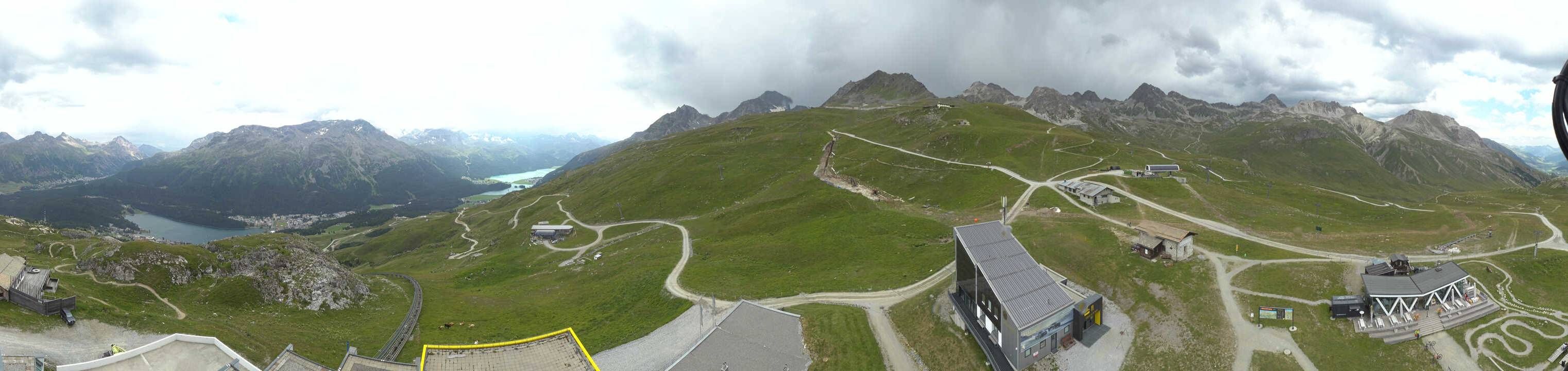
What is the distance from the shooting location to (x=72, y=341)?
37688 mm

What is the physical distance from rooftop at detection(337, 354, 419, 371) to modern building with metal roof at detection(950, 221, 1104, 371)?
40940 millimetres

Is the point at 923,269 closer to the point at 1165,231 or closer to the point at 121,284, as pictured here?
the point at 1165,231

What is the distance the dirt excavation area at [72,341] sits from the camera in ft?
114

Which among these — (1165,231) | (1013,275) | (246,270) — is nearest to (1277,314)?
(1165,231)

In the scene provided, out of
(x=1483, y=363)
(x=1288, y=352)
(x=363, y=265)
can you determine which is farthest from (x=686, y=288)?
(x=363, y=265)

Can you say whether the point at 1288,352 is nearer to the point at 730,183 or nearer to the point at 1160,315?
the point at 1160,315

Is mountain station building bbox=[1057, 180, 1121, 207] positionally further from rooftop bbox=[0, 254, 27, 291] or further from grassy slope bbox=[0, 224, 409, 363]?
rooftop bbox=[0, 254, 27, 291]

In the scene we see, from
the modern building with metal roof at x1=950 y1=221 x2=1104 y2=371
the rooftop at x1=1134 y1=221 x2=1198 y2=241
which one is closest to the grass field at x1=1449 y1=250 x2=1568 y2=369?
the rooftop at x1=1134 y1=221 x2=1198 y2=241

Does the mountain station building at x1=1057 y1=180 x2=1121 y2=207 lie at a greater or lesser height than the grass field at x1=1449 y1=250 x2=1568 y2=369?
greater

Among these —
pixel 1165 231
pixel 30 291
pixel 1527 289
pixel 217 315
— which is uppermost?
pixel 1165 231

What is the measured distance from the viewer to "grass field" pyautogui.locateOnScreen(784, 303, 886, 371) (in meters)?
41.4

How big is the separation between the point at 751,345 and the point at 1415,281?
52549mm

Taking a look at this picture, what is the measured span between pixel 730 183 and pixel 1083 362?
106 meters

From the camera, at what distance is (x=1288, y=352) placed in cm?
3722
